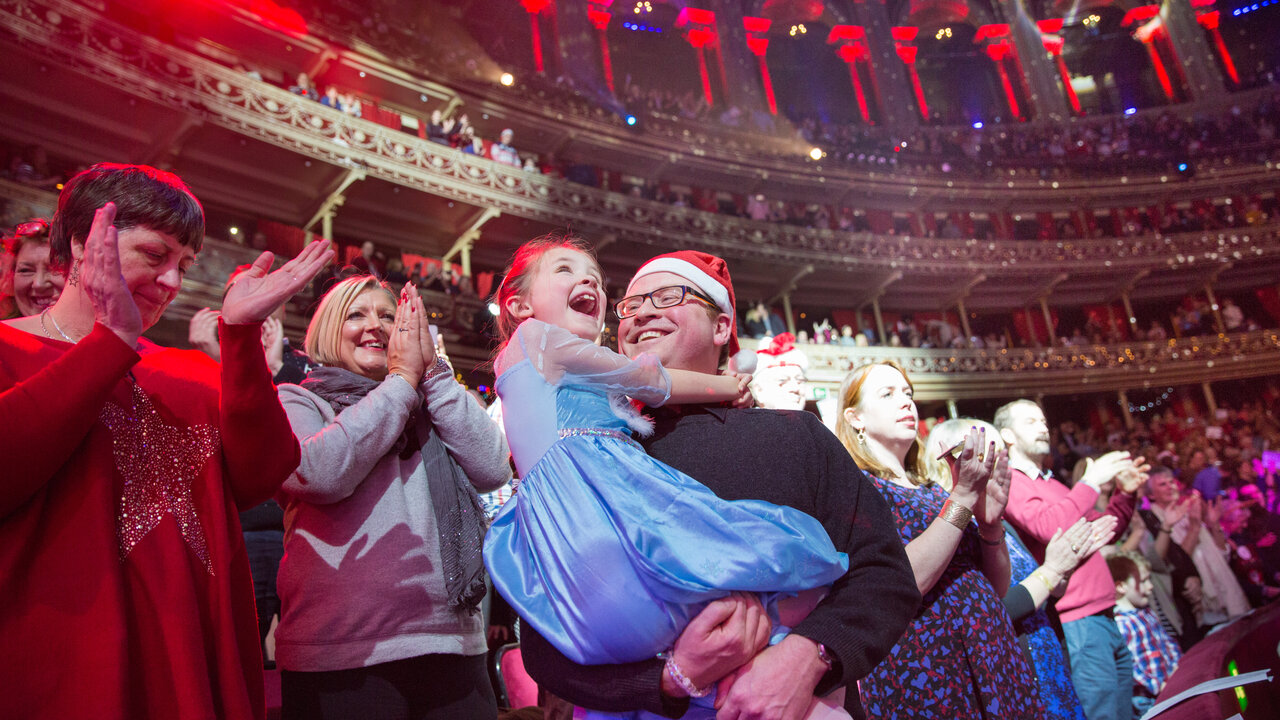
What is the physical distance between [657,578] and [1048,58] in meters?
30.6

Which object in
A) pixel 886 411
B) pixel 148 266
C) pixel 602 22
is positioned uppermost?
pixel 602 22

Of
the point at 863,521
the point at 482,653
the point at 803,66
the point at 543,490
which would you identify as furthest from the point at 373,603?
the point at 803,66

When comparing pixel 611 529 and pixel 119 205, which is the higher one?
pixel 119 205

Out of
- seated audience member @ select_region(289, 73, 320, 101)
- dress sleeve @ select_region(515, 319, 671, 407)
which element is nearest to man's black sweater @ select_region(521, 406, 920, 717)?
dress sleeve @ select_region(515, 319, 671, 407)

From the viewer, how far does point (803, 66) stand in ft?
83.2

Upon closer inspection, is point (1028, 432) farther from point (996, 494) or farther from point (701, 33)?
point (701, 33)

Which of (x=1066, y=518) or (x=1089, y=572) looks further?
(x=1089, y=572)

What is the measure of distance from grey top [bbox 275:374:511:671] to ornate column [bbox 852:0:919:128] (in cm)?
2574

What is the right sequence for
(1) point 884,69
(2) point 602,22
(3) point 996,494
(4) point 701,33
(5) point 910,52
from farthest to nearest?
1. (5) point 910,52
2. (1) point 884,69
3. (4) point 701,33
4. (2) point 602,22
5. (3) point 996,494

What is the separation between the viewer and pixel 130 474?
1.44 metres

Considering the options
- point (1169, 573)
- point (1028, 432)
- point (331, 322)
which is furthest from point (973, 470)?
point (1169, 573)

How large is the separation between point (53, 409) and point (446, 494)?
95 centimetres

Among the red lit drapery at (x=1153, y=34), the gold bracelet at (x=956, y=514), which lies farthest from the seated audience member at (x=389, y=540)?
the red lit drapery at (x=1153, y=34)

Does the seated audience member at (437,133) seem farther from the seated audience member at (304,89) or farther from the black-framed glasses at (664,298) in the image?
the black-framed glasses at (664,298)
